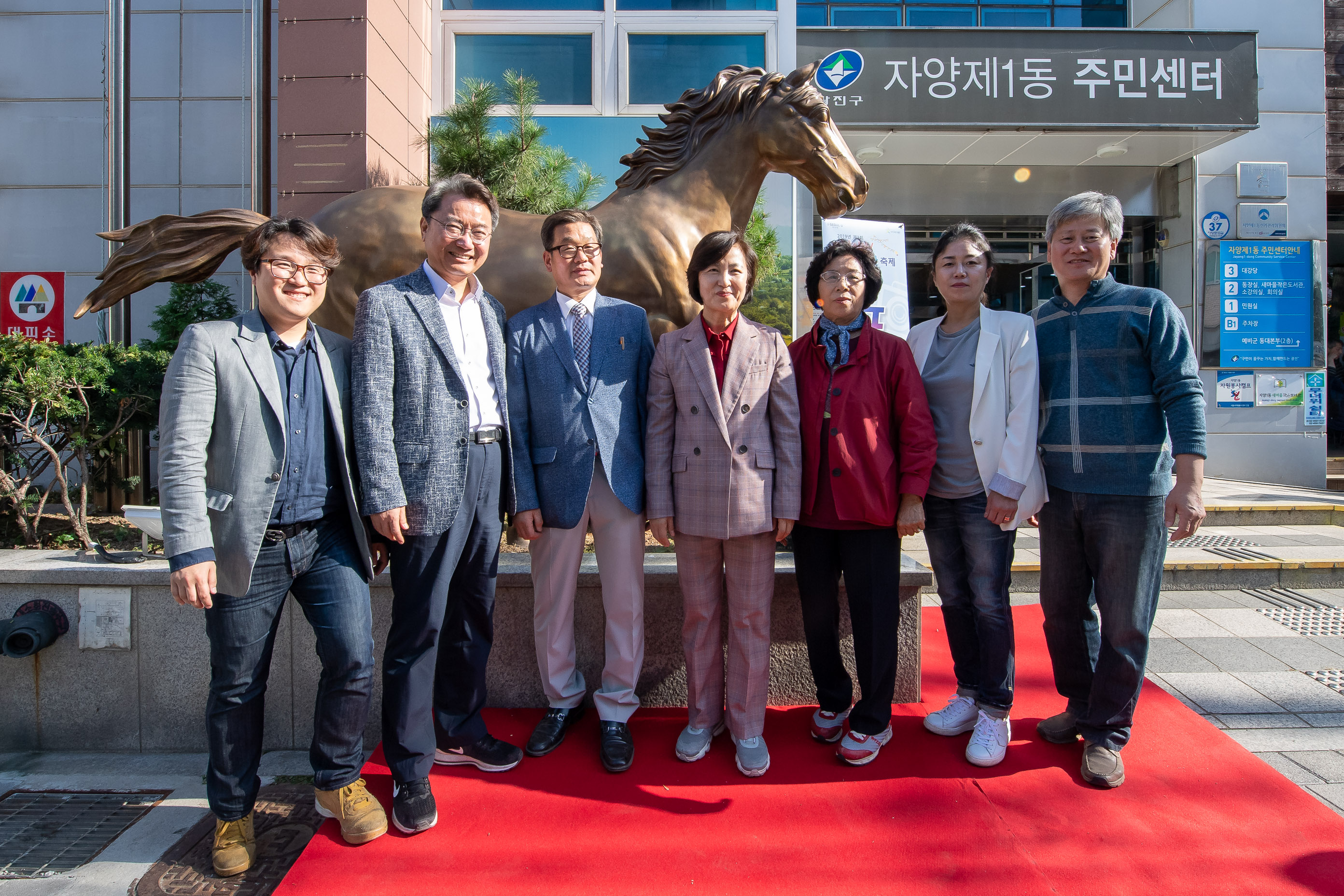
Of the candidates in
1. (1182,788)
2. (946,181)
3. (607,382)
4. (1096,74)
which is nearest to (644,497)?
(607,382)

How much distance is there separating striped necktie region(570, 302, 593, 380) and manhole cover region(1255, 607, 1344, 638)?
4424mm

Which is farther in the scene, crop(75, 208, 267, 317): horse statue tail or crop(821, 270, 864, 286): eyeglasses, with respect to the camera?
crop(75, 208, 267, 317): horse statue tail

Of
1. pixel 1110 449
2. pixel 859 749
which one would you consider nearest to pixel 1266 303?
pixel 1110 449

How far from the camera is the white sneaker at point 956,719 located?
2.51m

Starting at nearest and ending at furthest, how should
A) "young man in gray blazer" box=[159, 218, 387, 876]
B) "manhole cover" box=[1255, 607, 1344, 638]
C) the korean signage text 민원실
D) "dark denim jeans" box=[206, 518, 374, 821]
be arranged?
"young man in gray blazer" box=[159, 218, 387, 876] < "dark denim jeans" box=[206, 518, 374, 821] < "manhole cover" box=[1255, 607, 1344, 638] < the korean signage text 민원실

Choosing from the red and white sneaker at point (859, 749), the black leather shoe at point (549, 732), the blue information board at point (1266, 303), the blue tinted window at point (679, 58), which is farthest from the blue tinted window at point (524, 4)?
the red and white sneaker at point (859, 749)

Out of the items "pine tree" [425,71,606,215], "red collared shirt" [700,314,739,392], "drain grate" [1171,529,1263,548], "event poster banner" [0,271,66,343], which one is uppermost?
"pine tree" [425,71,606,215]

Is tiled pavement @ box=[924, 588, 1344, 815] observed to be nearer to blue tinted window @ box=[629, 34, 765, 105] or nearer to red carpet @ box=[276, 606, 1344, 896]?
red carpet @ box=[276, 606, 1344, 896]

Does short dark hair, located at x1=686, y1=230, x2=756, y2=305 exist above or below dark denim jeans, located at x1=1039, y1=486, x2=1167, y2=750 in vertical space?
above

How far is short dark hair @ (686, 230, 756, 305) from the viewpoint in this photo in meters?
2.22

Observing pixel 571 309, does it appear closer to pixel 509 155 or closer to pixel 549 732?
pixel 549 732

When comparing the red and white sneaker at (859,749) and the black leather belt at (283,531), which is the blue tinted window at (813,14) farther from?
the black leather belt at (283,531)

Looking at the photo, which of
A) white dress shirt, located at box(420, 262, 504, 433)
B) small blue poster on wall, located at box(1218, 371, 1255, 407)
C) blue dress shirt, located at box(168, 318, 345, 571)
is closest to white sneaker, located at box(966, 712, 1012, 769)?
white dress shirt, located at box(420, 262, 504, 433)

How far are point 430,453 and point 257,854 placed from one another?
1.30 m
